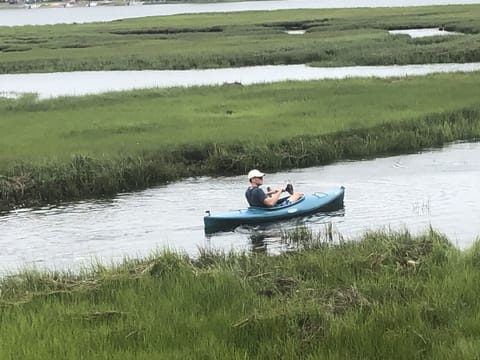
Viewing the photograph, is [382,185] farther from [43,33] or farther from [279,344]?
[43,33]

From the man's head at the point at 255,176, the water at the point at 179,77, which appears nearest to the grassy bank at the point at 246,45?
the water at the point at 179,77

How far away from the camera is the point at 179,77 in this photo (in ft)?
139

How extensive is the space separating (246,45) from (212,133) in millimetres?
33426

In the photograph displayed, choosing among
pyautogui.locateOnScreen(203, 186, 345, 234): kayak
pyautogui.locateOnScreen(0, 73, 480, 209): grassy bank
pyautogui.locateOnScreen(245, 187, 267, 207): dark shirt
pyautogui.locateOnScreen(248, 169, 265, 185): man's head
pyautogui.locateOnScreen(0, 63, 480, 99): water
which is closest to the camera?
pyautogui.locateOnScreen(248, 169, 265, 185): man's head

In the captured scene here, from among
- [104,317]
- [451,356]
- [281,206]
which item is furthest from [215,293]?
[281,206]

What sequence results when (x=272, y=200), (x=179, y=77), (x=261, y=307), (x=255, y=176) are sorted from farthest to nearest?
(x=179, y=77)
(x=272, y=200)
(x=255, y=176)
(x=261, y=307)

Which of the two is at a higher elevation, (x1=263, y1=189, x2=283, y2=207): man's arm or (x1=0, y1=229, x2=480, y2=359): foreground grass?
(x1=0, y1=229, x2=480, y2=359): foreground grass

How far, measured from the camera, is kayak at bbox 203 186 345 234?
15086 millimetres

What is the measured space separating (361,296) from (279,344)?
4.62 feet

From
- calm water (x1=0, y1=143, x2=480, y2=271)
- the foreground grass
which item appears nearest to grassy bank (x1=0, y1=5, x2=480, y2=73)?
calm water (x1=0, y1=143, x2=480, y2=271)

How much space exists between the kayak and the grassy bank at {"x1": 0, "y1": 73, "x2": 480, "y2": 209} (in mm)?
4929

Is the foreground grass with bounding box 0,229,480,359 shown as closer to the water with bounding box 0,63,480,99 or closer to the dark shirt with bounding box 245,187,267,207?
the dark shirt with bounding box 245,187,267,207

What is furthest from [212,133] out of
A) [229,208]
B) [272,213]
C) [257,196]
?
[272,213]

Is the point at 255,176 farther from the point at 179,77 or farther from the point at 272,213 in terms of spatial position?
the point at 179,77
